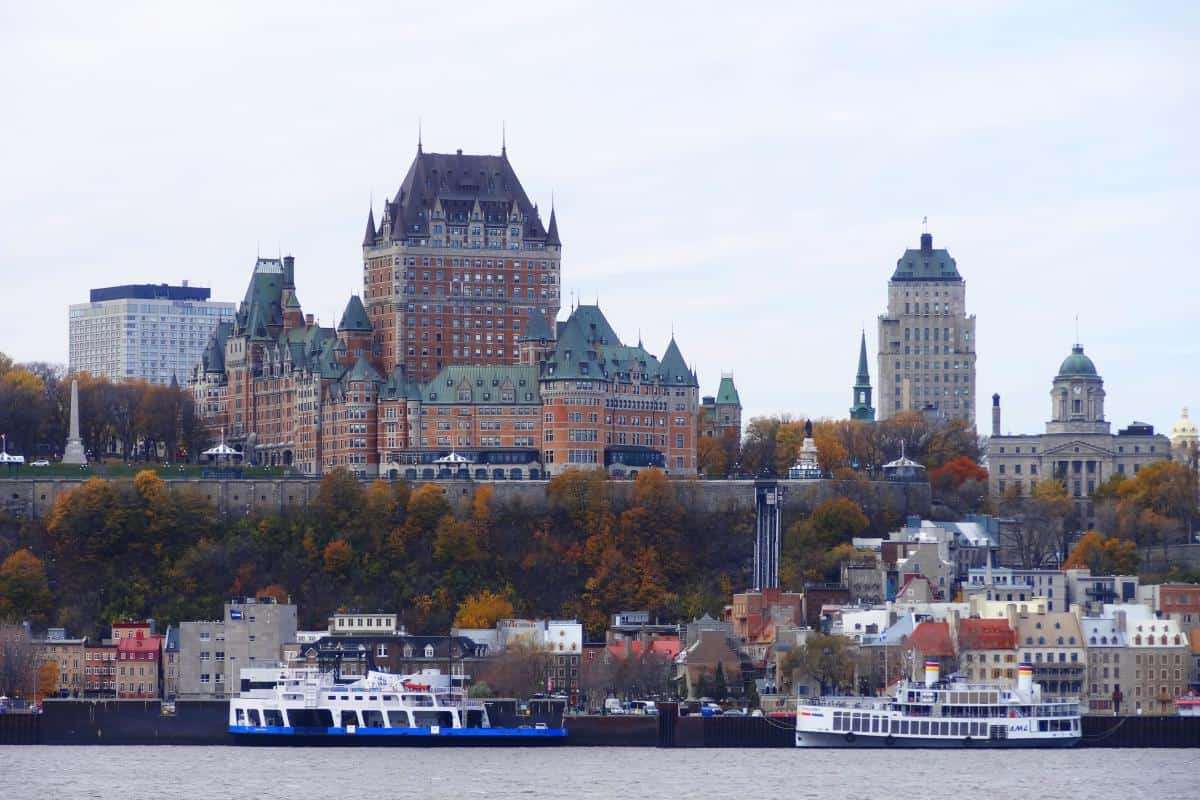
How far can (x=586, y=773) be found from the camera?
16500cm

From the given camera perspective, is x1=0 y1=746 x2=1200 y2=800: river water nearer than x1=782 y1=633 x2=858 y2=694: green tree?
Yes

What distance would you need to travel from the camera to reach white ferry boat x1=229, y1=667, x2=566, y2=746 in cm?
18362

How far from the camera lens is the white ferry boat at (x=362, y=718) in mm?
183625

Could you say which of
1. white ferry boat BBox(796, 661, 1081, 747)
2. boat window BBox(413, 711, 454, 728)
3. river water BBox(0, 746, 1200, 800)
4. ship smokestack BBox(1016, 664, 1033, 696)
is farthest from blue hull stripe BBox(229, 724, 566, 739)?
ship smokestack BBox(1016, 664, 1033, 696)

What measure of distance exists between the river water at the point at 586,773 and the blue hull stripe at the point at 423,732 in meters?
1.06

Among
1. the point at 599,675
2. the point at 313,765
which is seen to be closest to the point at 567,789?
the point at 313,765

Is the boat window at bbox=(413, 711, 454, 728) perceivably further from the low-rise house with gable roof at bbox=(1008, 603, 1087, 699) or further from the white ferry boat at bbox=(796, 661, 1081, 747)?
the low-rise house with gable roof at bbox=(1008, 603, 1087, 699)

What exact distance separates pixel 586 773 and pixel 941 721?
23.8 metres

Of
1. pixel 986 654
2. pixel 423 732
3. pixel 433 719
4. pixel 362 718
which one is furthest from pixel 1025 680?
pixel 362 718

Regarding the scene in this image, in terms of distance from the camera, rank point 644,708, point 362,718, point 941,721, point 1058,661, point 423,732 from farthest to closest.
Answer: point 1058,661, point 644,708, point 362,718, point 423,732, point 941,721

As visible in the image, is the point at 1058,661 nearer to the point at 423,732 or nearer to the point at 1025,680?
the point at 1025,680

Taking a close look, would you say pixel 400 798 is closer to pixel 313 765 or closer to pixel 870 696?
pixel 313 765

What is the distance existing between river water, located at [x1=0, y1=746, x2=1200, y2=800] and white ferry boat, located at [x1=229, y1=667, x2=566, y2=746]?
4.07ft

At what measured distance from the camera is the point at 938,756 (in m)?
177
